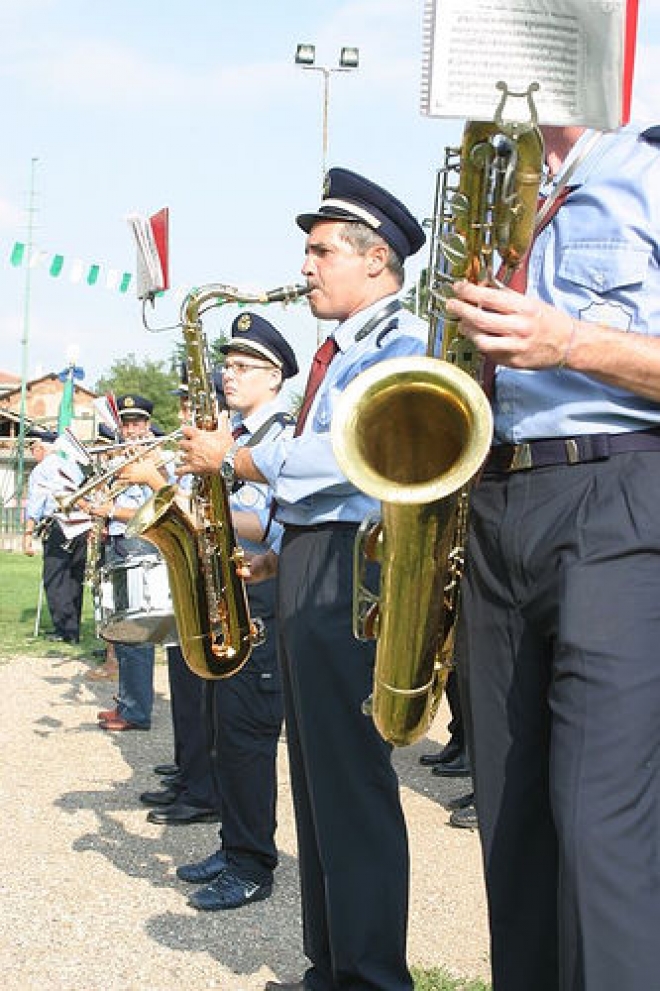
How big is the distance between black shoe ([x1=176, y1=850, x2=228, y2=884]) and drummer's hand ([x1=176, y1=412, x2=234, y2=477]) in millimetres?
1811

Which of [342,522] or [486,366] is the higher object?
[486,366]

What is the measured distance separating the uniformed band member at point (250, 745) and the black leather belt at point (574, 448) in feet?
8.08

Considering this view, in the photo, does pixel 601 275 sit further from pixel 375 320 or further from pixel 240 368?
pixel 240 368

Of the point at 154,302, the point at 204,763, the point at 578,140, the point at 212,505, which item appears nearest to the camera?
the point at 578,140

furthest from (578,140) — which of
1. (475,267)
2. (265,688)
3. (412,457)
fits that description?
(265,688)

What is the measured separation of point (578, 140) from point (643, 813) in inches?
51.0

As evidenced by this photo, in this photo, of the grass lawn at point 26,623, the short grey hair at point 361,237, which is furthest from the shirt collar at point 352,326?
the grass lawn at point 26,623

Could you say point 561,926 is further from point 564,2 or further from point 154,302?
point 154,302

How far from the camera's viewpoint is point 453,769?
7422 mm

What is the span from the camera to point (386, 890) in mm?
3740

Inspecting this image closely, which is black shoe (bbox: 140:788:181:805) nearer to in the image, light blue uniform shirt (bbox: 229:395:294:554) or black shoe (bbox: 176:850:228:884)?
black shoe (bbox: 176:850:228:884)

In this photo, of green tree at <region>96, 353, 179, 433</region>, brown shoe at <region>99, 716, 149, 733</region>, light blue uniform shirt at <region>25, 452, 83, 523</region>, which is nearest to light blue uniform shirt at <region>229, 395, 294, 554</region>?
brown shoe at <region>99, 716, 149, 733</region>

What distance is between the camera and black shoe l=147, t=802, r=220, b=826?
6492 millimetres

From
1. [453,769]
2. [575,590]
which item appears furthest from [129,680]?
[575,590]
